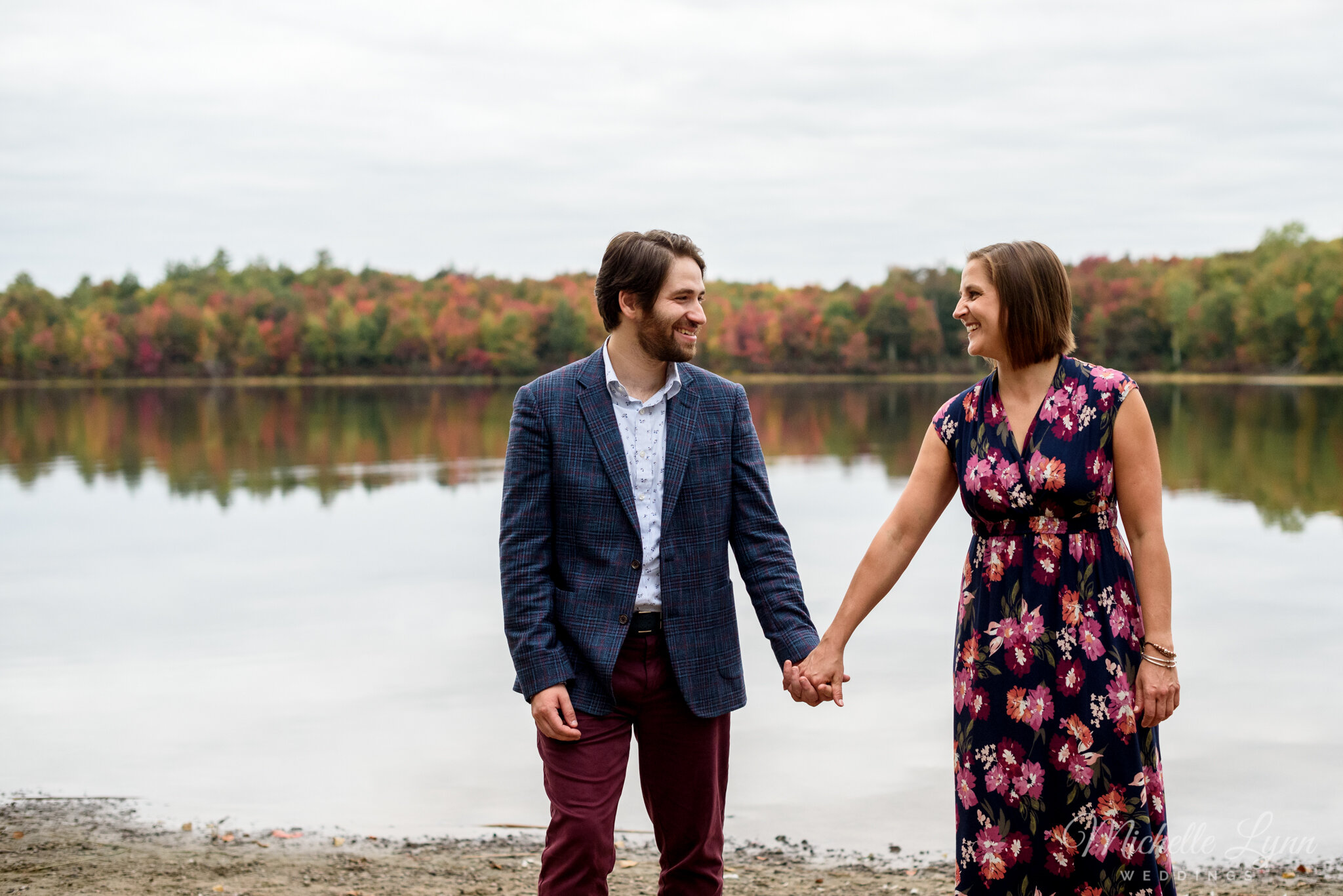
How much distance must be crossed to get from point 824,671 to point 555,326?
118 metres

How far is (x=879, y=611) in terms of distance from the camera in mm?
10820

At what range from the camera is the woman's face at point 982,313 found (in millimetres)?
3432

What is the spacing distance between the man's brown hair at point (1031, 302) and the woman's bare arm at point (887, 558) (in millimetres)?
370

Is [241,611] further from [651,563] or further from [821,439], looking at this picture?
[821,439]

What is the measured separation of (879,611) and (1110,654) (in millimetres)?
7612

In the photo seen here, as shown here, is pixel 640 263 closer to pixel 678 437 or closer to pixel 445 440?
pixel 678 437

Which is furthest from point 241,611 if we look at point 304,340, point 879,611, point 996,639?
point 304,340

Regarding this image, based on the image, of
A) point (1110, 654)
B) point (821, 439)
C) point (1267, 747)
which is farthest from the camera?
point (821, 439)

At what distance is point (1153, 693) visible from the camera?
325 cm

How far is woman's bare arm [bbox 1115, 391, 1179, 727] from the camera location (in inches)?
128

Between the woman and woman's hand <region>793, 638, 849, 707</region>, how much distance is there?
0.38 meters

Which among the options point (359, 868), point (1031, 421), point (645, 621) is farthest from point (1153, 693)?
point (359, 868)

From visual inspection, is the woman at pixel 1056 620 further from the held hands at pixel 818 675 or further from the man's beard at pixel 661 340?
the man's beard at pixel 661 340

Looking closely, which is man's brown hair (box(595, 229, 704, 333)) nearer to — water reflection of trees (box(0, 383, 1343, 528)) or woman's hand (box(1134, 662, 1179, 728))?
woman's hand (box(1134, 662, 1179, 728))
